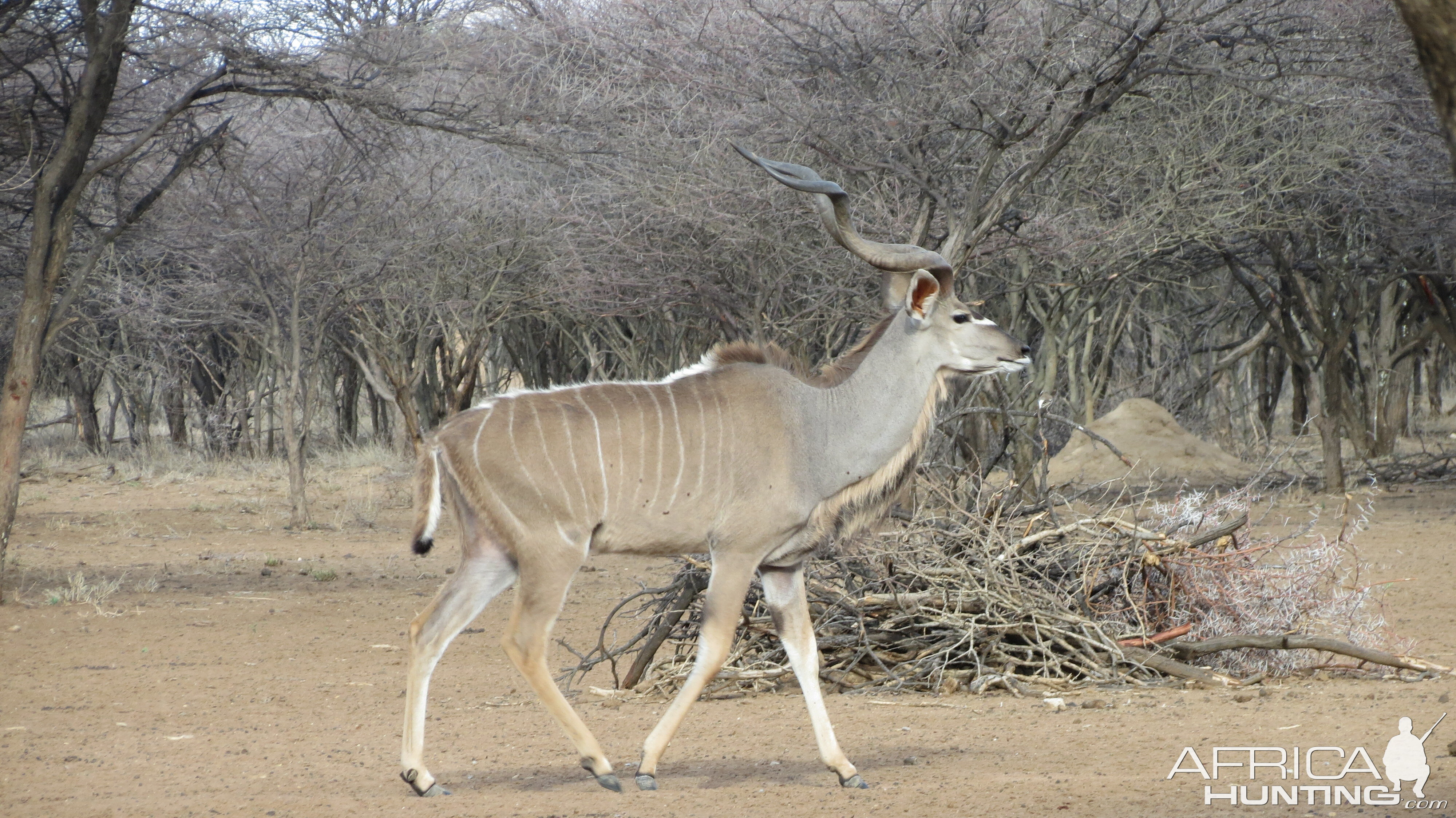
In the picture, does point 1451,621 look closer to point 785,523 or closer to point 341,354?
point 785,523

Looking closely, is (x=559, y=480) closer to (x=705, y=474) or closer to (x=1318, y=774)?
(x=705, y=474)

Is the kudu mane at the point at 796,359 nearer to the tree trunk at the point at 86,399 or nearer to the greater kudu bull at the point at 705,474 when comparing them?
the greater kudu bull at the point at 705,474

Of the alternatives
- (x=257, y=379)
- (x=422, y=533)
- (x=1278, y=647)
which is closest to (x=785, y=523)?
(x=422, y=533)

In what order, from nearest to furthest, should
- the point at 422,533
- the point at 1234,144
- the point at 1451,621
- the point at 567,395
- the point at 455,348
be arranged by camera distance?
the point at 422,533 < the point at 567,395 < the point at 1451,621 < the point at 1234,144 < the point at 455,348

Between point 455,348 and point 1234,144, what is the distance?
37.0ft

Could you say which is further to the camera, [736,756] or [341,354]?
[341,354]

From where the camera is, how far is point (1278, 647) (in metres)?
5.74

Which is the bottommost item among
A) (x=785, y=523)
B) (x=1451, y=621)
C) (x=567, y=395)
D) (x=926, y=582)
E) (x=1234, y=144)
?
(x=1451, y=621)

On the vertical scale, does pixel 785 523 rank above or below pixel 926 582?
above

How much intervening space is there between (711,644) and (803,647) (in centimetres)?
34

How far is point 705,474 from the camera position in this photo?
4449 mm

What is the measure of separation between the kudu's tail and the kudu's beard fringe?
1656 millimetres

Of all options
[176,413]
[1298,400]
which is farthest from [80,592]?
[1298,400]

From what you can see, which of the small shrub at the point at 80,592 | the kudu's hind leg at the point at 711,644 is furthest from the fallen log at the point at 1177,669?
the small shrub at the point at 80,592
